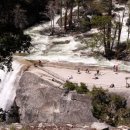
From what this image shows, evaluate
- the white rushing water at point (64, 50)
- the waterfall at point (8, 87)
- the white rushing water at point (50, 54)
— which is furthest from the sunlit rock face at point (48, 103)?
the white rushing water at point (64, 50)

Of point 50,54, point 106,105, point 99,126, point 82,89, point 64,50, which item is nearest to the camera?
point 99,126

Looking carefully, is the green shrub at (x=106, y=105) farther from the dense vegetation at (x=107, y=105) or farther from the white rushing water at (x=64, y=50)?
the white rushing water at (x=64, y=50)

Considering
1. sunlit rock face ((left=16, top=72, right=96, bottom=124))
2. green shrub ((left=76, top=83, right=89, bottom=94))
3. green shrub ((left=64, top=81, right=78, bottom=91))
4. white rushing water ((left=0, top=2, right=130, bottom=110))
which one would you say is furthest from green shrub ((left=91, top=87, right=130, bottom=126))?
white rushing water ((left=0, top=2, right=130, bottom=110))

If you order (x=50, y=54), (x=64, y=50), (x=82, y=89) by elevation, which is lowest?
(x=82, y=89)

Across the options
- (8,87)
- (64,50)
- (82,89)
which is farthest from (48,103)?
(64,50)

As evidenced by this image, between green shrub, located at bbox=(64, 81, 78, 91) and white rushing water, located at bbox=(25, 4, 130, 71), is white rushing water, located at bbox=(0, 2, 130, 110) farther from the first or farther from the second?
green shrub, located at bbox=(64, 81, 78, 91)

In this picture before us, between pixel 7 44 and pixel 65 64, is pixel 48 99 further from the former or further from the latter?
pixel 7 44

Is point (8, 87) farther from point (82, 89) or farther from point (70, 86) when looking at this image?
point (82, 89)

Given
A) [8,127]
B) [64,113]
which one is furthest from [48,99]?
[8,127]
